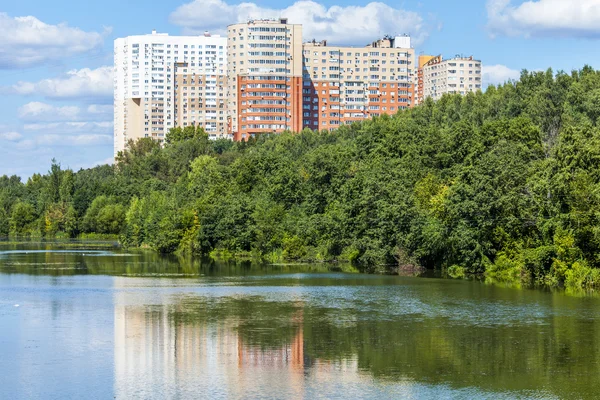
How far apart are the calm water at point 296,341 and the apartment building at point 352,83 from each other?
116034 millimetres

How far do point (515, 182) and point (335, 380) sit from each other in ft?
127

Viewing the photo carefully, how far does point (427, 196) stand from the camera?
75625mm

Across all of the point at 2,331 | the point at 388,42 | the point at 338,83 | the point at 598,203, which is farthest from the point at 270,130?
the point at 2,331

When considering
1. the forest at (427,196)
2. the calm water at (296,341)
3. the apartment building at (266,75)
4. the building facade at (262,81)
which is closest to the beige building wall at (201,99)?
the building facade at (262,81)

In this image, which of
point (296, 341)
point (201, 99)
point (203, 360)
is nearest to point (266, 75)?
point (201, 99)

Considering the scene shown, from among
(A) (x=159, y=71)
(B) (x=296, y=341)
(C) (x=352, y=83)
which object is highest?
(A) (x=159, y=71)

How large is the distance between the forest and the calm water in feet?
20.5

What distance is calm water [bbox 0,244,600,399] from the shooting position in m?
27.2

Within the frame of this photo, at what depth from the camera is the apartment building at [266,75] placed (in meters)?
160

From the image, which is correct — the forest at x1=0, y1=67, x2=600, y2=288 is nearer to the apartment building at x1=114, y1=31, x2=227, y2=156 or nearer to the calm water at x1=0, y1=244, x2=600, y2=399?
the calm water at x1=0, y1=244, x2=600, y2=399

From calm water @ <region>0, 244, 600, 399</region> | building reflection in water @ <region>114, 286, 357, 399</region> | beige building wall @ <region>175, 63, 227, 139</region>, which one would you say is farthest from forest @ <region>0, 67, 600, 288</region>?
beige building wall @ <region>175, 63, 227, 139</region>

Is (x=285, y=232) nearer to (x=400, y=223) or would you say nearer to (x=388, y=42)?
(x=400, y=223)

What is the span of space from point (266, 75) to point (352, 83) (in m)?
23.7

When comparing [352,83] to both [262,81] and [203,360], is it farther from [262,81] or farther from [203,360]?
[203,360]
